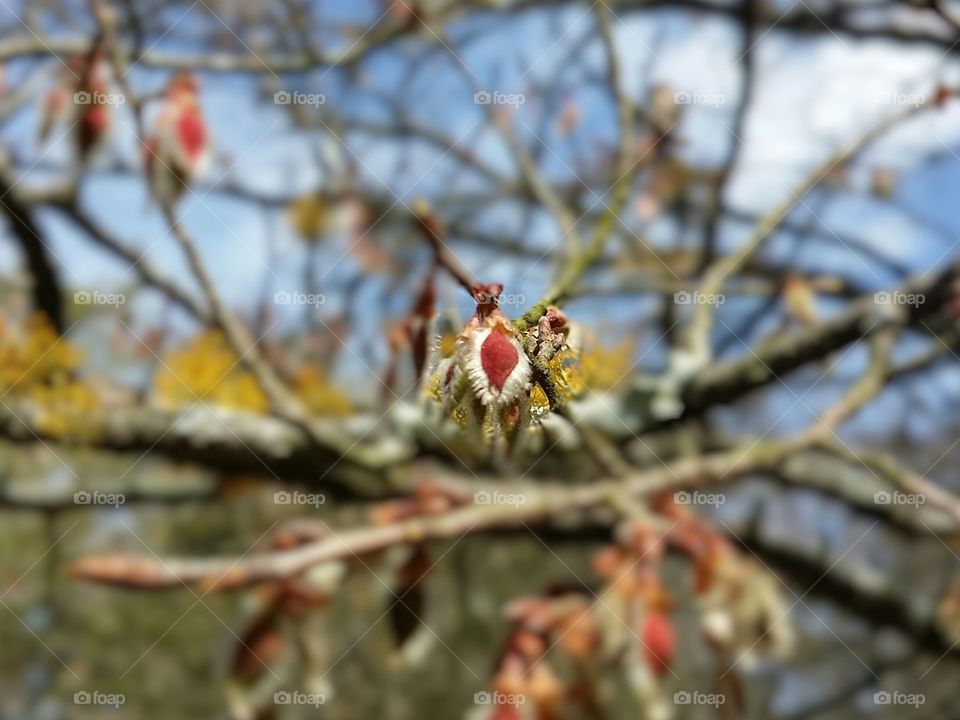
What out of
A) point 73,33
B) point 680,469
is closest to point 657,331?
point 680,469

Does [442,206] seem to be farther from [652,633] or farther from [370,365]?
[652,633]

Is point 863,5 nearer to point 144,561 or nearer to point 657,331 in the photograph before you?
point 657,331

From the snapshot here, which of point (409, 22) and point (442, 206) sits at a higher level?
point (409, 22)

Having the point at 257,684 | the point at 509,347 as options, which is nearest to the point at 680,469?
the point at 257,684

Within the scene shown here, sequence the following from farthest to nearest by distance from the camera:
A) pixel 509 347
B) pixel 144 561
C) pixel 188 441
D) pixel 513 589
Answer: pixel 513 589 < pixel 188 441 < pixel 144 561 < pixel 509 347

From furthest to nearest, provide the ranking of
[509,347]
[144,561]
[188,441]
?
[188,441] → [144,561] → [509,347]

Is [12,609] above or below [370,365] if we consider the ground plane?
below

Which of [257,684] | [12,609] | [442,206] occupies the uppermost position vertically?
[442,206]

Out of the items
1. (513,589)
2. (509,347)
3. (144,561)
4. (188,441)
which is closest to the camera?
(509,347)

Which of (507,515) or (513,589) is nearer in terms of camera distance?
(507,515)

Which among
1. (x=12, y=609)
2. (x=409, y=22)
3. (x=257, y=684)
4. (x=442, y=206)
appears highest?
(x=409, y=22)
